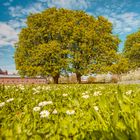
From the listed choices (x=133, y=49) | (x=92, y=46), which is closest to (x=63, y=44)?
(x=92, y=46)

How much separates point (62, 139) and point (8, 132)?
1.70 feet

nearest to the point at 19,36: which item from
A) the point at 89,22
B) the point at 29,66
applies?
the point at 29,66

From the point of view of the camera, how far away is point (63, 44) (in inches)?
1769

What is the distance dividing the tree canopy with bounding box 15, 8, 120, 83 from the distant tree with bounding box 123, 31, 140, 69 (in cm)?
2071

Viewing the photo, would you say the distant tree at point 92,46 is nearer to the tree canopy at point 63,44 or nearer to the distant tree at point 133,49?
the tree canopy at point 63,44

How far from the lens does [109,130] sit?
2346 millimetres

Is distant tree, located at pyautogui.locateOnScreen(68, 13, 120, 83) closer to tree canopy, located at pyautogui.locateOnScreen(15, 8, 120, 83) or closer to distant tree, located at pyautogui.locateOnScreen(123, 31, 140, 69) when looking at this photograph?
tree canopy, located at pyautogui.locateOnScreen(15, 8, 120, 83)

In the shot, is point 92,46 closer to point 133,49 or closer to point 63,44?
point 63,44

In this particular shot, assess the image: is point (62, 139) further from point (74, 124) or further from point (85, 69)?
point (85, 69)

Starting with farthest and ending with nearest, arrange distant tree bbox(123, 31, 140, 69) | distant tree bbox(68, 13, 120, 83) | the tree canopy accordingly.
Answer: distant tree bbox(123, 31, 140, 69) < distant tree bbox(68, 13, 120, 83) < the tree canopy

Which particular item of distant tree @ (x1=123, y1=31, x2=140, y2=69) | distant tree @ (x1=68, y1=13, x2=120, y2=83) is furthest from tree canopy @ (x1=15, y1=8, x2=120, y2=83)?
distant tree @ (x1=123, y1=31, x2=140, y2=69)

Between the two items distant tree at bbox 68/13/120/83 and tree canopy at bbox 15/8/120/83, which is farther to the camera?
distant tree at bbox 68/13/120/83

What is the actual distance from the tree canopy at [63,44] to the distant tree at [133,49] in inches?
815

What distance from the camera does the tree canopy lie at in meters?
43.0
